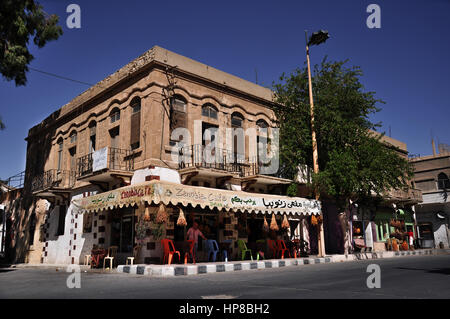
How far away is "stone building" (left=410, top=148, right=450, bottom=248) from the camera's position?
34.4m

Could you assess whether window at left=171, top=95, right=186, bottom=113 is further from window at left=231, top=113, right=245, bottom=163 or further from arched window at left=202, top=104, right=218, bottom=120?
window at left=231, top=113, right=245, bottom=163

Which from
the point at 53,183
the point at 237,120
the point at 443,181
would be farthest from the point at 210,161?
the point at 443,181

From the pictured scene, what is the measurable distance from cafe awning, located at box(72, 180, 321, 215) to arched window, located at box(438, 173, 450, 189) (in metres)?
23.5

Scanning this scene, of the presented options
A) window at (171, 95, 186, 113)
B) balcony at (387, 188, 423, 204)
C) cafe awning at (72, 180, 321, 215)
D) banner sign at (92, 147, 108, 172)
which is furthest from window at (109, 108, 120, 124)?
balcony at (387, 188, 423, 204)

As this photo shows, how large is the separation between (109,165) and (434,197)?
3124cm

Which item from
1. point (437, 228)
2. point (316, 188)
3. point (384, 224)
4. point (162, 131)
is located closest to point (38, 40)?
point (162, 131)

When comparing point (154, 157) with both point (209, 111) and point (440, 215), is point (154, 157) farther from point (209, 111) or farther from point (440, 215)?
point (440, 215)

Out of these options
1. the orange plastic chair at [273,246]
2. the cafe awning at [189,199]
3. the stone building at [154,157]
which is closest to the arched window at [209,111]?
the stone building at [154,157]

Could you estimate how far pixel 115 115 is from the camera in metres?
18.2

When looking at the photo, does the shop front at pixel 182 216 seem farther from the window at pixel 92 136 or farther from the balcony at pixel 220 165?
the window at pixel 92 136

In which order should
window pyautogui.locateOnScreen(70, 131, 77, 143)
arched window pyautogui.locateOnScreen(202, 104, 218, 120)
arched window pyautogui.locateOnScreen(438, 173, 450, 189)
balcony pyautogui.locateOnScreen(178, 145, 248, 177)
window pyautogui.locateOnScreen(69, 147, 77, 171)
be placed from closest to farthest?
balcony pyautogui.locateOnScreen(178, 145, 248, 177)
arched window pyautogui.locateOnScreen(202, 104, 218, 120)
window pyautogui.locateOnScreen(69, 147, 77, 171)
window pyautogui.locateOnScreen(70, 131, 77, 143)
arched window pyautogui.locateOnScreen(438, 173, 450, 189)

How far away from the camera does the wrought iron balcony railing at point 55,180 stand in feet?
66.4
